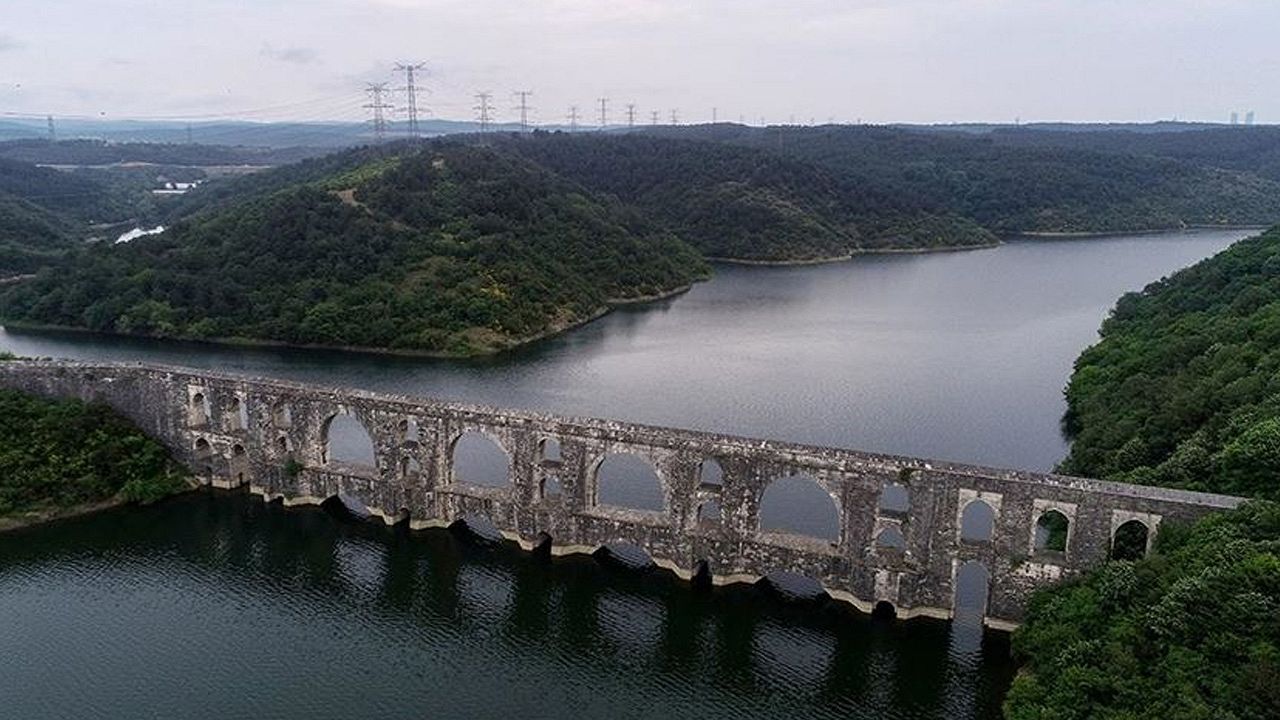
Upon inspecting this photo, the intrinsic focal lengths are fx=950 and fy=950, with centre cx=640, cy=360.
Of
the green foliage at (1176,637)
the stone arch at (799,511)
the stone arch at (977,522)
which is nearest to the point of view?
the green foliage at (1176,637)

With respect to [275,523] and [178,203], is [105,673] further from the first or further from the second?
[178,203]

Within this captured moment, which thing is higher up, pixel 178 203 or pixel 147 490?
pixel 178 203

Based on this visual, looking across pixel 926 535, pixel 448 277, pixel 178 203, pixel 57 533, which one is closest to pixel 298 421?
pixel 57 533

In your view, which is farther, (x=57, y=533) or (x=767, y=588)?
(x=57, y=533)

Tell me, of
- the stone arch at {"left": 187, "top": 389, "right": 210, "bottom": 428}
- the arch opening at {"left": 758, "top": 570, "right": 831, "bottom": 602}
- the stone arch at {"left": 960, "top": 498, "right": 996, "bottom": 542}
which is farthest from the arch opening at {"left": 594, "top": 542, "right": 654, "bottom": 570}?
the stone arch at {"left": 187, "top": 389, "right": 210, "bottom": 428}

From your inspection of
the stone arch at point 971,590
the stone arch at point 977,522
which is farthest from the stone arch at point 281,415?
the stone arch at point 977,522

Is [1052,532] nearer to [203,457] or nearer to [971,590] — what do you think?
[971,590]

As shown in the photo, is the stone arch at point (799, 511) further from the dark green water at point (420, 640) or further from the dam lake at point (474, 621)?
the dark green water at point (420, 640)
